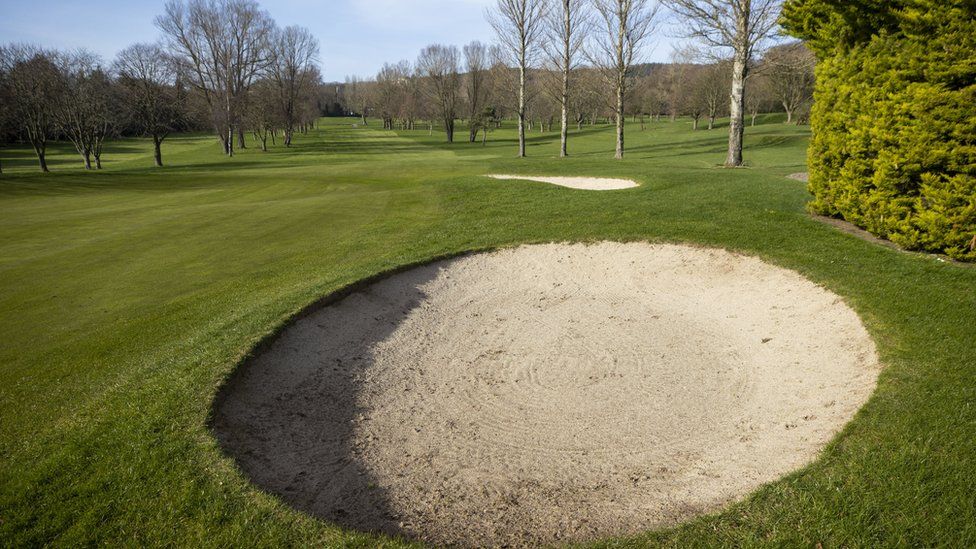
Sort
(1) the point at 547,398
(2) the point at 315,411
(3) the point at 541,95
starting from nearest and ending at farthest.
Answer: (2) the point at 315,411 < (1) the point at 547,398 < (3) the point at 541,95

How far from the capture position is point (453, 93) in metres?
74.6

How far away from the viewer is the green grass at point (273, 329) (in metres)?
4.21

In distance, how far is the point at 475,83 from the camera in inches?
2889

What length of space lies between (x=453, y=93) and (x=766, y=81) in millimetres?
42113

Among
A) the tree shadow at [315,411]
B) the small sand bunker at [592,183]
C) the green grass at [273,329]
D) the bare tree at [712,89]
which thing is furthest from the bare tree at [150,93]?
the bare tree at [712,89]

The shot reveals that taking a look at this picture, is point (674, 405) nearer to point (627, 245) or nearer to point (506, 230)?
point (627, 245)

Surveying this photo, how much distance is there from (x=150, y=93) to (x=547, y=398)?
4731cm

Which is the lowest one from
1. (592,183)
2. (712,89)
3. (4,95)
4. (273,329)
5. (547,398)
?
(547,398)

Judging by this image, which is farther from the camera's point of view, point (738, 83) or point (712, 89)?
point (712, 89)

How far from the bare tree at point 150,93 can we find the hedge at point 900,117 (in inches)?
1744

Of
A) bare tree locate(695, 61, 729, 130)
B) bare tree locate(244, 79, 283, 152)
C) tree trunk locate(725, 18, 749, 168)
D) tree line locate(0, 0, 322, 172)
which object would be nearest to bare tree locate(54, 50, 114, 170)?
tree line locate(0, 0, 322, 172)

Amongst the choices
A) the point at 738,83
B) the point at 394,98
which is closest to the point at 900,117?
the point at 738,83

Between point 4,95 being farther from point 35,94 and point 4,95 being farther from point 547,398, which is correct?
point 547,398

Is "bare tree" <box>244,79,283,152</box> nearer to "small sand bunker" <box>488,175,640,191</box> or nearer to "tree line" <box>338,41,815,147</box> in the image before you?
"tree line" <box>338,41,815,147</box>
